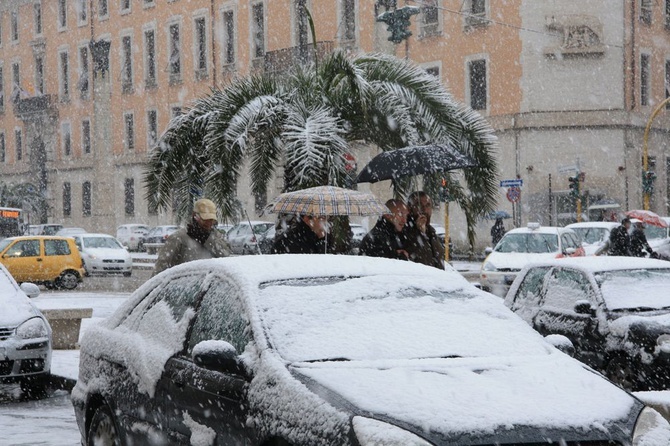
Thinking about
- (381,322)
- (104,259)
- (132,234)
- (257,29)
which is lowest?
(132,234)

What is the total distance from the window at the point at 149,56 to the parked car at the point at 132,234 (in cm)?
802

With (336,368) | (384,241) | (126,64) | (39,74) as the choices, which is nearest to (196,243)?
(384,241)

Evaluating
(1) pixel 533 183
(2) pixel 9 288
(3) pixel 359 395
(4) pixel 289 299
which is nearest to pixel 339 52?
(2) pixel 9 288

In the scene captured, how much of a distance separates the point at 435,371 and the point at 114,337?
7.57ft

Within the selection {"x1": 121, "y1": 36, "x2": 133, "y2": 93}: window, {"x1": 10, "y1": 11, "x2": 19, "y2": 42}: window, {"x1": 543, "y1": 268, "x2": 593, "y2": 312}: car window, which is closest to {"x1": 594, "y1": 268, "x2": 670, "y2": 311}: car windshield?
{"x1": 543, "y1": 268, "x2": 593, "y2": 312}: car window

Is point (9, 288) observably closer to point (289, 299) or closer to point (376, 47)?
point (289, 299)

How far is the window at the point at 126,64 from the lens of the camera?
57344 mm

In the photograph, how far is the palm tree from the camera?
13.2 meters

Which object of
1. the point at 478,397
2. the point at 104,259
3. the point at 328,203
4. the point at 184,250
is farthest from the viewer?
the point at 104,259

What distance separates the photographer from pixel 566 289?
33.8 feet

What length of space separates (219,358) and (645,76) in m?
40.1

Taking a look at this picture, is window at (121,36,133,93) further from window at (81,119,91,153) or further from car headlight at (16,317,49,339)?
car headlight at (16,317,49,339)

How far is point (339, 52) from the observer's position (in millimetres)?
13883

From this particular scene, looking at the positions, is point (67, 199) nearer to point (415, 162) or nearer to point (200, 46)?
point (200, 46)
